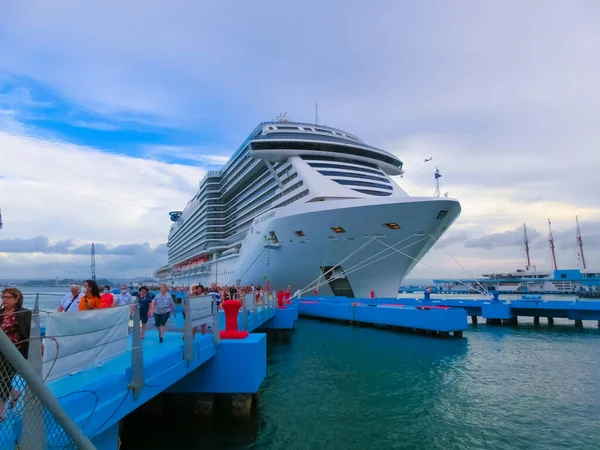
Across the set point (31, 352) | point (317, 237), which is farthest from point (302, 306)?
point (31, 352)

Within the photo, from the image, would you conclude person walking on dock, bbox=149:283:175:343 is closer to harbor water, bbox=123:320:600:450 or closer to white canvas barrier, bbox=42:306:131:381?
harbor water, bbox=123:320:600:450

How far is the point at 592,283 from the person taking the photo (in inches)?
3268

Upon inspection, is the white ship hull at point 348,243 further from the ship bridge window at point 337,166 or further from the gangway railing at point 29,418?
the gangway railing at point 29,418

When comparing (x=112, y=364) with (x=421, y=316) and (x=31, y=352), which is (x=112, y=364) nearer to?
(x=31, y=352)

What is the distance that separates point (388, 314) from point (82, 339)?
2237cm

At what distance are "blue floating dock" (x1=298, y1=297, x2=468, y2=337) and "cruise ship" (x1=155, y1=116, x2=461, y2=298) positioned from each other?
4.94 ft

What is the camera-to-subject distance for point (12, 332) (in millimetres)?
3906

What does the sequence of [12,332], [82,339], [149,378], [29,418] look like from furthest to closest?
[149,378]
[82,339]
[12,332]
[29,418]

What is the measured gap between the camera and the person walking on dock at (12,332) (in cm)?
344

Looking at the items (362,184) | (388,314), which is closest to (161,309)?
(388,314)

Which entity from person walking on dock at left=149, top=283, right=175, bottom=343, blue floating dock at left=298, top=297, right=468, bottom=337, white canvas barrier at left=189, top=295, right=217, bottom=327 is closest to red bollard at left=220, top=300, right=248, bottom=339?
white canvas barrier at left=189, top=295, right=217, bottom=327

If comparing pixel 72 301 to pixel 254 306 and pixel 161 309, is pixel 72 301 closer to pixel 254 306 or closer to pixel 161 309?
pixel 161 309

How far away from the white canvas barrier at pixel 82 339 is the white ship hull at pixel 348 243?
19038 millimetres

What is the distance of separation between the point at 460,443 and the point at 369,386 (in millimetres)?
4251
